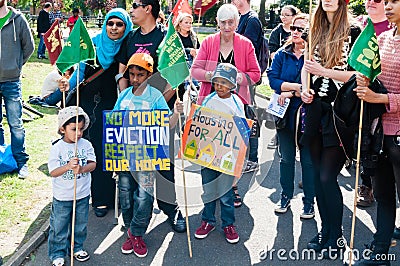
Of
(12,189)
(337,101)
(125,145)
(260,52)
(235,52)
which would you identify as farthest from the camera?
(260,52)

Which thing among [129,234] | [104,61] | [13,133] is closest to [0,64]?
[13,133]

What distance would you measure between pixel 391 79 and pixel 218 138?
55.6 inches

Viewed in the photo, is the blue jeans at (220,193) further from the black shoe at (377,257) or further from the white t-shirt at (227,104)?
the black shoe at (377,257)

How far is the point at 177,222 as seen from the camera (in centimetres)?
429

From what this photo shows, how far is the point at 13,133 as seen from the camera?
17.3ft

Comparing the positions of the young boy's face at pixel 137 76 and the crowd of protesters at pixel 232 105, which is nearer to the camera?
the crowd of protesters at pixel 232 105

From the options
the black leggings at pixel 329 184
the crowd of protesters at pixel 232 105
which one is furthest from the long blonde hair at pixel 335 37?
the black leggings at pixel 329 184

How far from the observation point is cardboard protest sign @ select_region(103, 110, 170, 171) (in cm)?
363

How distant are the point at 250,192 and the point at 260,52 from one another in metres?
1.91

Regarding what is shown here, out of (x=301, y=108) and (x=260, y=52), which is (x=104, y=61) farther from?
(x=260, y=52)

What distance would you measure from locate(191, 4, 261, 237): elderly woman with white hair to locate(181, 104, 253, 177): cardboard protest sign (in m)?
0.48

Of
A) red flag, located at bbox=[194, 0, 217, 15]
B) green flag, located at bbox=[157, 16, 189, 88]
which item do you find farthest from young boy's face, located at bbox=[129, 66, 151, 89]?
red flag, located at bbox=[194, 0, 217, 15]

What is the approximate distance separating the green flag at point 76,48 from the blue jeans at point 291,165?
2.05 m

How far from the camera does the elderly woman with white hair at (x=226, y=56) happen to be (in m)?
4.29
